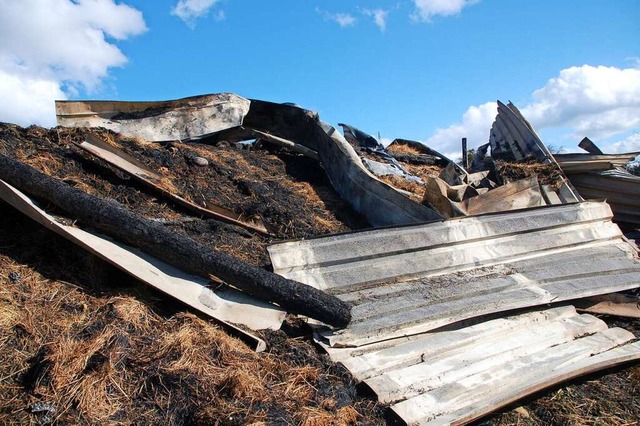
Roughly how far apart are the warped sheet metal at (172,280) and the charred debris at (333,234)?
0.04ft

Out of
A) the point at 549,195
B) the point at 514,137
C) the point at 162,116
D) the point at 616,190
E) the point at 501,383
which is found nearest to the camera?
the point at 501,383

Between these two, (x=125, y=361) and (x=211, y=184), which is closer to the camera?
(x=125, y=361)

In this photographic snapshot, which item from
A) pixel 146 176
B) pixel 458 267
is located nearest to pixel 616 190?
pixel 458 267

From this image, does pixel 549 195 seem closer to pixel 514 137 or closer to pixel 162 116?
pixel 514 137

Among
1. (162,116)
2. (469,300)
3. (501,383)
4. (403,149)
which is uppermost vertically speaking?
(162,116)

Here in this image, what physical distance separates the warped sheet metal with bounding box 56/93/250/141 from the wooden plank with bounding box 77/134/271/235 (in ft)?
2.85

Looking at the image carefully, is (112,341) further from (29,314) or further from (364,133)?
(364,133)

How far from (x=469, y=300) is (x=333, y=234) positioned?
124 cm

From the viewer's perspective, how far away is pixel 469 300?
149 inches

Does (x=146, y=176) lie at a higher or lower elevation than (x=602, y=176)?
higher

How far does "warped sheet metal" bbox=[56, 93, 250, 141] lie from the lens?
17.7ft

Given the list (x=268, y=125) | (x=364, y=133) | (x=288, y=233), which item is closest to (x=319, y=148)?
(x=268, y=125)

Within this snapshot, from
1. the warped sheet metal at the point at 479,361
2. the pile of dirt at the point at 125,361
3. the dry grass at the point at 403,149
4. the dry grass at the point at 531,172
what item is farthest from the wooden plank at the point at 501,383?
the dry grass at the point at 403,149

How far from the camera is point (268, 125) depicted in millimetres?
7062
